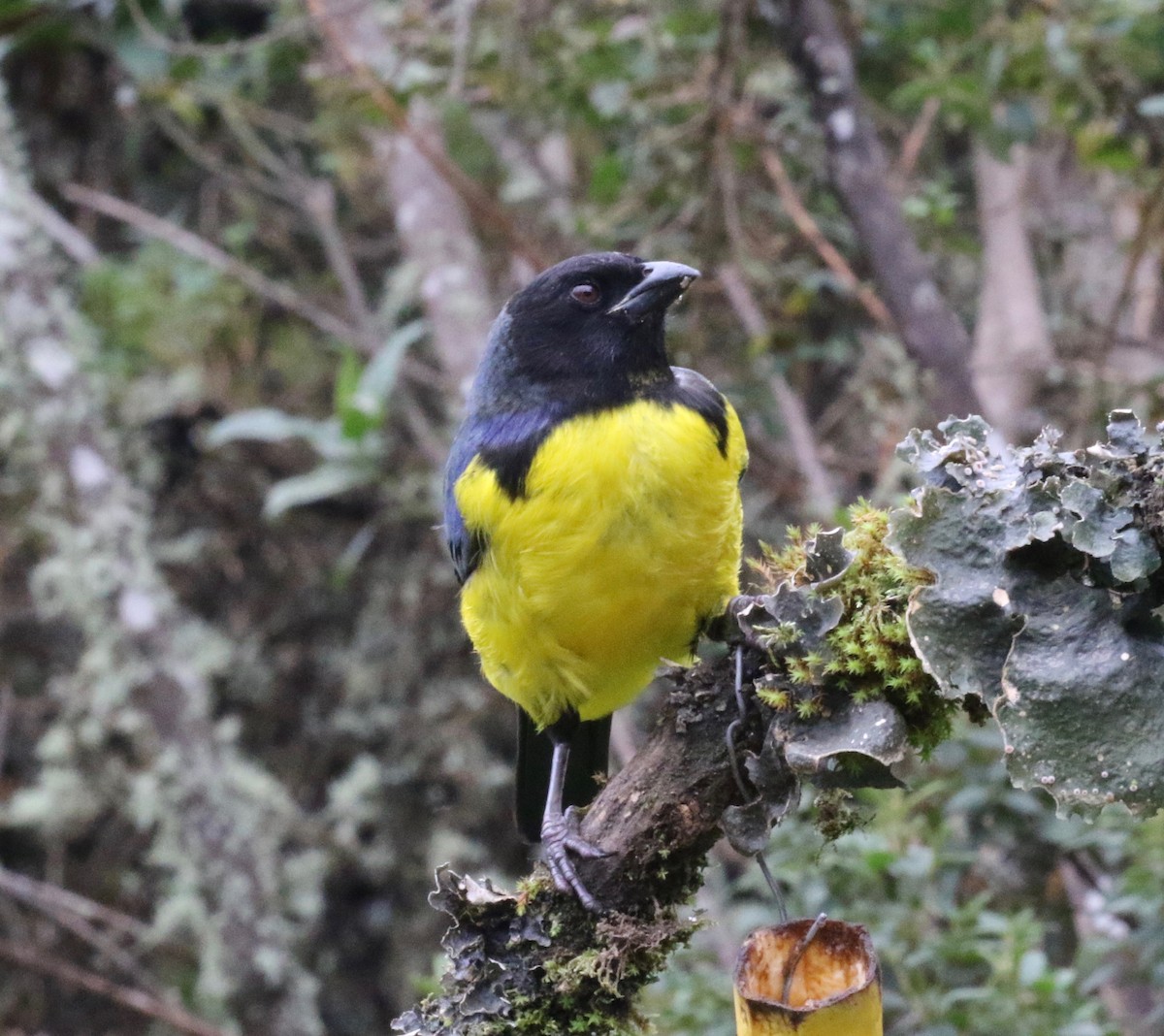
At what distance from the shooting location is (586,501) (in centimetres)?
218

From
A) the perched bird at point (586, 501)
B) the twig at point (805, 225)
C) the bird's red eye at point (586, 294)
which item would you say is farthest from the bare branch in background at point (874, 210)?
the bird's red eye at point (586, 294)

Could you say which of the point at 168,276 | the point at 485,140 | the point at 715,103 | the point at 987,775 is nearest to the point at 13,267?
the point at 168,276

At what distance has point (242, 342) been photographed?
5.33 meters

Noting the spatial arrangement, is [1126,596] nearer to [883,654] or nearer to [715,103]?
[883,654]

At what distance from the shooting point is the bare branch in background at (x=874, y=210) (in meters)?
3.03

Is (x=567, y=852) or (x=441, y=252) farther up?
(x=441, y=252)

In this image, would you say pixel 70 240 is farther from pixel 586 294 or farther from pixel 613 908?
pixel 613 908

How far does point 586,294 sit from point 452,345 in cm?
168

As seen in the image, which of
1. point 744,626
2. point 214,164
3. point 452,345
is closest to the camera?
point 744,626

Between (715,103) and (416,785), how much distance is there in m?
3.03

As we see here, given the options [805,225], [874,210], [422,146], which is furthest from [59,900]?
[874,210]

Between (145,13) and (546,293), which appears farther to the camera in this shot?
(145,13)

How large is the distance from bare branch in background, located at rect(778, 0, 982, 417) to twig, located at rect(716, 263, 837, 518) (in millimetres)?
846

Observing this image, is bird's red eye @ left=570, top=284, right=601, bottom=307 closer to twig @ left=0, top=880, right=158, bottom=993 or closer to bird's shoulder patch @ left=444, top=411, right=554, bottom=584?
bird's shoulder patch @ left=444, top=411, right=554, bottom=584
